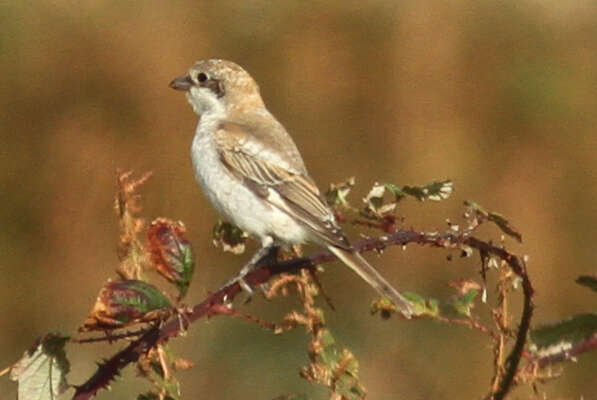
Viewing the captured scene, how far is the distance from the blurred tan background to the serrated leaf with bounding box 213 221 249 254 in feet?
12.7

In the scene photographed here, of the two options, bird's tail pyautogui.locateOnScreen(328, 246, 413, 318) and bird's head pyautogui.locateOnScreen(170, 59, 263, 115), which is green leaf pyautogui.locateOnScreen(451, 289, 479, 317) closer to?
bird's tail pyautogui.locateOnScreen(328, 246, 413, 318)

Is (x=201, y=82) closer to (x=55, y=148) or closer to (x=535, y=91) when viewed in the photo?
(x=55, y=148)

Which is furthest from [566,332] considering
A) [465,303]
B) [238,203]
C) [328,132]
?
[328,132]

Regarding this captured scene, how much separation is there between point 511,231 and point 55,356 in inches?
30.3

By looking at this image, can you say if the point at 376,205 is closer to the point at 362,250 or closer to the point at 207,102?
the point at 362,250

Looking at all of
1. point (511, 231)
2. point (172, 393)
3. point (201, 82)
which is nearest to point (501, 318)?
point (511, 231)

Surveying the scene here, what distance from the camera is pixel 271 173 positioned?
4.40m

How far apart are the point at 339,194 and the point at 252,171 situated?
6.19 feet

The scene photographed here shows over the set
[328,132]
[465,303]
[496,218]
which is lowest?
[465,303]

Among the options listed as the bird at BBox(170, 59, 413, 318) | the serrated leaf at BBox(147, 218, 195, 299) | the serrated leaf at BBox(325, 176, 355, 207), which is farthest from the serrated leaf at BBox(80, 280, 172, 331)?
the bird at BBox(170, 59, 413, 318)

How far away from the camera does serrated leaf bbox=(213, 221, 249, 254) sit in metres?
2.94

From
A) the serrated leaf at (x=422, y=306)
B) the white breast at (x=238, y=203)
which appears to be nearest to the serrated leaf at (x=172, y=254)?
the serrated leaf at (x=422, y=306)

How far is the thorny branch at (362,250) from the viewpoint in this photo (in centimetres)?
200

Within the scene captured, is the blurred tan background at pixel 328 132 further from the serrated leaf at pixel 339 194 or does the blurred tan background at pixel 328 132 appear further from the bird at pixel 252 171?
the serrated leaf at pixel 339 194
